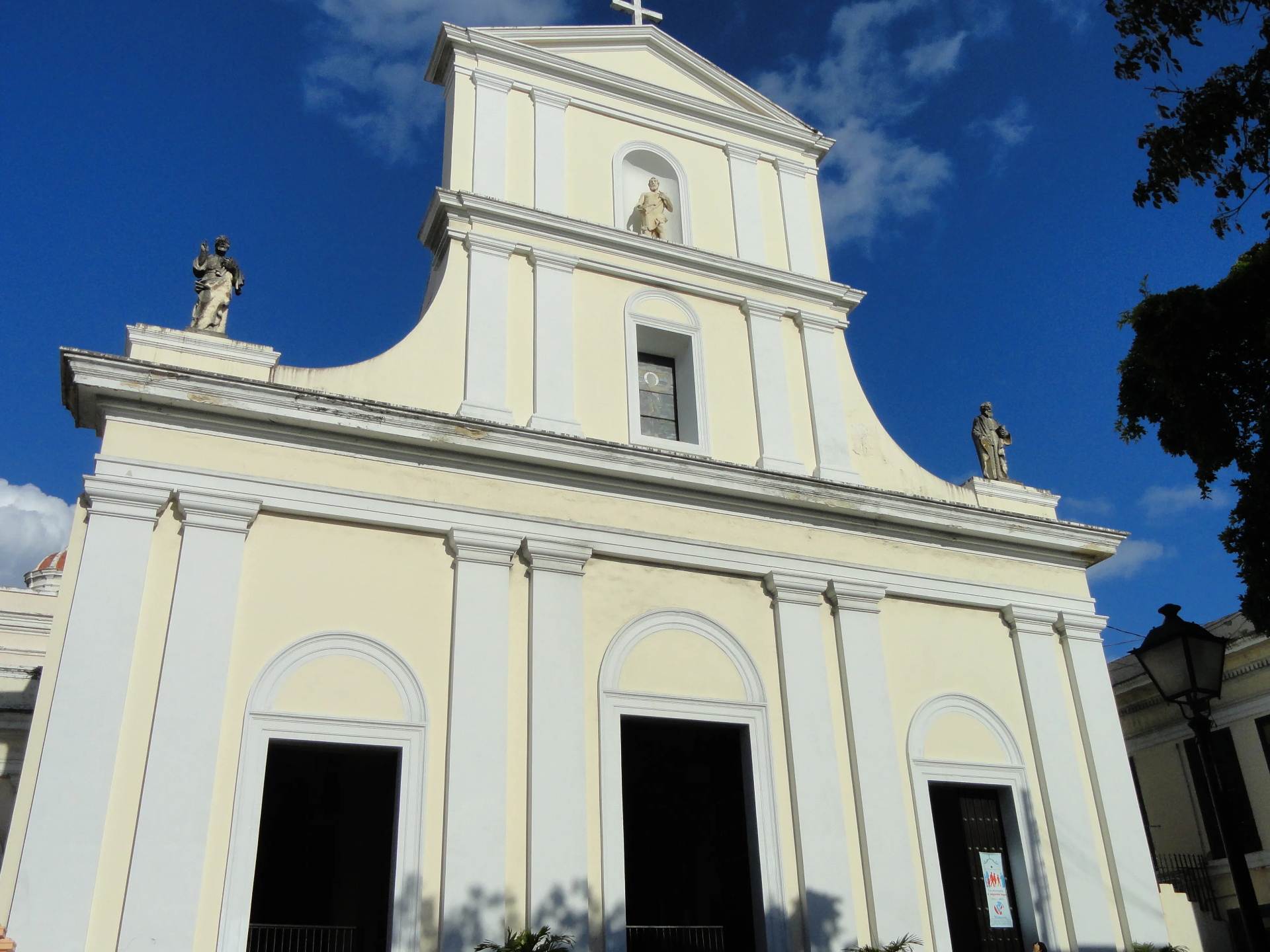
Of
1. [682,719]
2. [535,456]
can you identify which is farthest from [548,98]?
[682,719]

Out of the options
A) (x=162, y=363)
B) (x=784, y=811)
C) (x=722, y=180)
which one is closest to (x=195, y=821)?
(x=162, y=363)

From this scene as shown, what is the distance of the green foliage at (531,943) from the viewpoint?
32.5 ft

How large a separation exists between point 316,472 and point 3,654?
42.8ft

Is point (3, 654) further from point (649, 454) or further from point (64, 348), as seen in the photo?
point (649, 454)

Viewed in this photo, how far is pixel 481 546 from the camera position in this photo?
1192 cm

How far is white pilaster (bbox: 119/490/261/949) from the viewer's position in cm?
934

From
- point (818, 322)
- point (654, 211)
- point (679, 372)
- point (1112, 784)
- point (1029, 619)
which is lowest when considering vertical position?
point (1112, 784)

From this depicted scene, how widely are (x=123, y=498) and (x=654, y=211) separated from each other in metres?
7.97

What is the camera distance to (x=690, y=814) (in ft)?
49.5

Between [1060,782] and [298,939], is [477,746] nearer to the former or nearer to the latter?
[298,939]

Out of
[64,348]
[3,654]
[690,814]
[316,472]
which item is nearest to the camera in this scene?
[64,348]

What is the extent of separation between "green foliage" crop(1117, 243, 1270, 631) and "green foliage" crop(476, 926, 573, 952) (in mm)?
7021

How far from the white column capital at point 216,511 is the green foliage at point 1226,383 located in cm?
883

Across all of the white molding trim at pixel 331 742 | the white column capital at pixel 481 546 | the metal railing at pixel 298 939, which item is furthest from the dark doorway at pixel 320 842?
the white column capital at pixel 481 546
